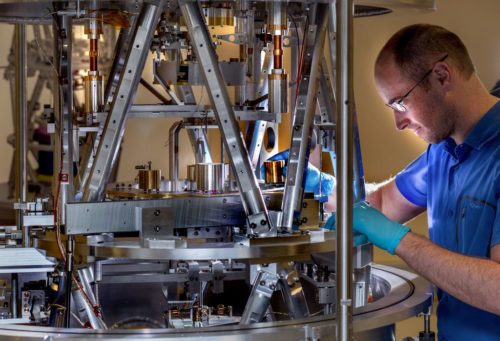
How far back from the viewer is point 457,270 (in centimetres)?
224

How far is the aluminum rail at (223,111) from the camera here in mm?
2295

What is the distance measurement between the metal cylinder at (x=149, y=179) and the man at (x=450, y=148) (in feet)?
2.04

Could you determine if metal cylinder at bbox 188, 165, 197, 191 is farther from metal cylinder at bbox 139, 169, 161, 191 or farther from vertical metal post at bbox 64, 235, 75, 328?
vertical metal post at bbox 64, 235, 75, 328

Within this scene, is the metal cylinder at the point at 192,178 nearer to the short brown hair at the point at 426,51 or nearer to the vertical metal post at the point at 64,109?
the vertical metal post at the point at 64,109

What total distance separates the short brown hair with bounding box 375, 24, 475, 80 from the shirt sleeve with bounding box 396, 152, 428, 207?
1.58 feet

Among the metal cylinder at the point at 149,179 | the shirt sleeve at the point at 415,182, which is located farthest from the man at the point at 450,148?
the metal cylinder at the point at 149,179

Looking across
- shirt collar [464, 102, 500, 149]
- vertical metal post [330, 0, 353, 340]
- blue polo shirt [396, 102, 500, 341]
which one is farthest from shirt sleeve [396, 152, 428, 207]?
vertical metal post [330, 0, 353, 340]

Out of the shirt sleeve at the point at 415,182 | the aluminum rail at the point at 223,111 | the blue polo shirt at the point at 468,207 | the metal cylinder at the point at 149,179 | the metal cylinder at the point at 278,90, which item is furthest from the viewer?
the shirt sleeve at the point at 415,182

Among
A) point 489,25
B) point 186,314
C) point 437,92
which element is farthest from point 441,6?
point 186,314

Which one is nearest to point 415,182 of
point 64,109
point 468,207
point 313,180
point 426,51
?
point 313,180

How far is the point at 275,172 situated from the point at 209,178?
0.19 m

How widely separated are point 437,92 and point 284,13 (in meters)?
0.47

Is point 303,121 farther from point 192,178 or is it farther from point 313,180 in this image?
point 313,180

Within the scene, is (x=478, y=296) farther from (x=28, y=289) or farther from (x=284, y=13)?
(x=28, y=289)
